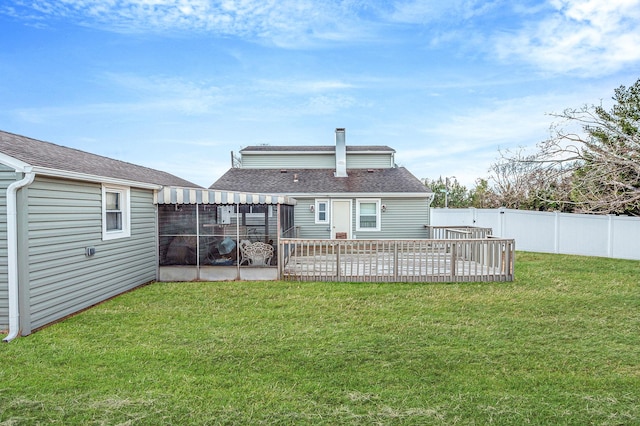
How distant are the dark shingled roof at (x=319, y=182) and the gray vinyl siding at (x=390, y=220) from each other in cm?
49

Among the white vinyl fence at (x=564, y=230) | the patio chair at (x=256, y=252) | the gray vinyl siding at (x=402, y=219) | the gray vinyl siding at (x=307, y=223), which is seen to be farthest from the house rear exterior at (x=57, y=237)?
the white vinyl fence at (x=564, y=230)

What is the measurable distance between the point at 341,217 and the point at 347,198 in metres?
0.80

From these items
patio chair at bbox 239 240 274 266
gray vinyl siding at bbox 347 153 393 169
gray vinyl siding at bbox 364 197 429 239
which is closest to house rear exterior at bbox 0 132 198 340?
patio chair at bbox 239 240 274 266

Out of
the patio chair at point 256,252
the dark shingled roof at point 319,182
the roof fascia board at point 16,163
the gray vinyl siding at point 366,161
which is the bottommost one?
the patio chair at point 256,252

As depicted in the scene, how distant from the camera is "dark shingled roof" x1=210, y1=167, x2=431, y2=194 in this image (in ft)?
48.8

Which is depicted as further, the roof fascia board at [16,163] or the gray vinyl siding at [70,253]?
the gray vinyl siding at [70,253]

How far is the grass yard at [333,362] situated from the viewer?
3.11 m

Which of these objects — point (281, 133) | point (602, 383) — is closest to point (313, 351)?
point (602, 383)

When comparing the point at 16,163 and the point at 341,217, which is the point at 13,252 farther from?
the point at 341,217

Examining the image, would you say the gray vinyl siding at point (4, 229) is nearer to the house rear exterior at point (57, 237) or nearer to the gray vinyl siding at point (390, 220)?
the house rear exterior at point (57, 237)

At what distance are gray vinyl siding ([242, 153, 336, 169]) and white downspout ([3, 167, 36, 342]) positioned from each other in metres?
12.9

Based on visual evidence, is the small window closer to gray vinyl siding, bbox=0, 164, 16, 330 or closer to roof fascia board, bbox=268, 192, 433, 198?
roof fascia board, bbox=268, 192, 433, 198

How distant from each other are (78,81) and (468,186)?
24939 mm

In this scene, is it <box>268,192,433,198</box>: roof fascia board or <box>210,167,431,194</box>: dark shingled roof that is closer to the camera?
<box>268,192,433,198</box>: roof fascia board
